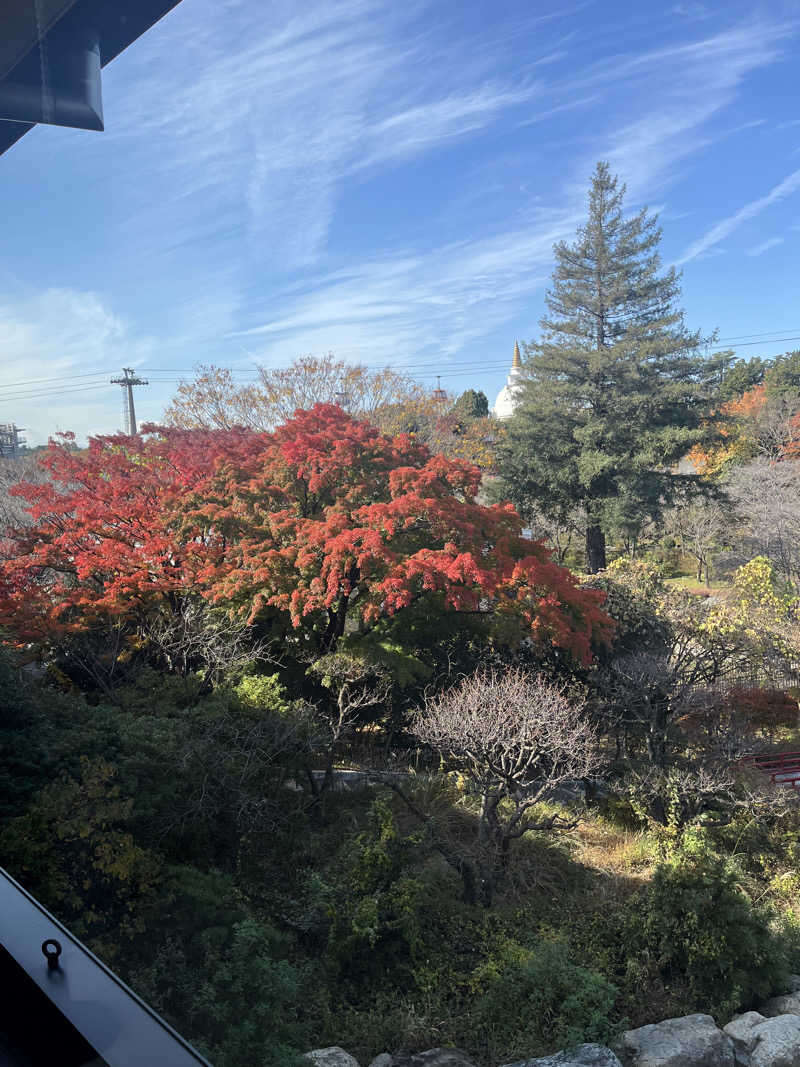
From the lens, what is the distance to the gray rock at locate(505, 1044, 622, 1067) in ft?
7.67

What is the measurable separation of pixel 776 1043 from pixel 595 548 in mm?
7614

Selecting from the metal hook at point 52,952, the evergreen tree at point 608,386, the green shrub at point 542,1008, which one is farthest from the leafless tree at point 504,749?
the evergreen tree at point 608,386

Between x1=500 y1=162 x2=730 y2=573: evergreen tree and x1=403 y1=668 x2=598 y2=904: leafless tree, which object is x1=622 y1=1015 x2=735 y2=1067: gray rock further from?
x1=500 y1=162 x2=730 y2=573: evergreen tree

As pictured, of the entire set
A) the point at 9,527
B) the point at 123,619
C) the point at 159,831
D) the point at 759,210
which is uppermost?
the point at 759,210

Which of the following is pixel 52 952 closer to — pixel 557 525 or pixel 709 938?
pixel 709 938

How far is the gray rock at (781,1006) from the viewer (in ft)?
9.71

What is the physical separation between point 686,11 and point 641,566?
5.14 metres

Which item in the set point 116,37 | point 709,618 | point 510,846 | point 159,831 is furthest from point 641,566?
point 116,37

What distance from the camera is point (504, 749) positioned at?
151 inches

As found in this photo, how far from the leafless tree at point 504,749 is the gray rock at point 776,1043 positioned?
118 cm

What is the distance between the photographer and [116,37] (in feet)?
Answer: 3.76

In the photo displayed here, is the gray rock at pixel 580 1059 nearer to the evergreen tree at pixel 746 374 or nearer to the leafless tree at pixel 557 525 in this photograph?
the leafless tree at pixel 557 525

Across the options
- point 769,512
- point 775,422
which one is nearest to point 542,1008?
point 769,512

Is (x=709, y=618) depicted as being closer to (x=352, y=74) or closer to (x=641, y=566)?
(x=641, y=566)
